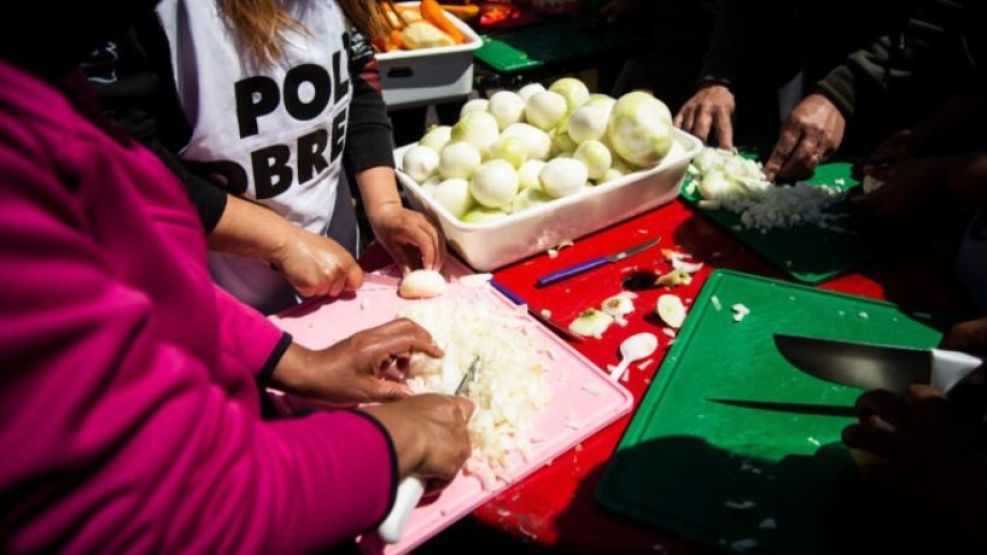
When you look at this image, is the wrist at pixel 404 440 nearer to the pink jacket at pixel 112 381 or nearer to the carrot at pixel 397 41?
the pink jacket at pixel 112 381

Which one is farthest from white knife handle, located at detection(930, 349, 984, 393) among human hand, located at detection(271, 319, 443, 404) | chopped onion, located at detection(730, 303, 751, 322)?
human hand, located at detection(271, 319, 443, 404)

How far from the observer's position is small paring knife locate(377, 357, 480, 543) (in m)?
0.82

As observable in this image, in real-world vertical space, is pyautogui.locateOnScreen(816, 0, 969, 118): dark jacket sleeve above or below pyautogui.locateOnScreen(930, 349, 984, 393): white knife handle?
above

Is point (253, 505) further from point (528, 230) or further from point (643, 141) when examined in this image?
point (643, 141)

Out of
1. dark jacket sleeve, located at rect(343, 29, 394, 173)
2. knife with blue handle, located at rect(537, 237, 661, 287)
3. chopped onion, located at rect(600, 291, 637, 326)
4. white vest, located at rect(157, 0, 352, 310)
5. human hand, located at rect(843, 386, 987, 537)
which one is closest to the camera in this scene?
human hand, located at rect(843, 386, 987, 537)

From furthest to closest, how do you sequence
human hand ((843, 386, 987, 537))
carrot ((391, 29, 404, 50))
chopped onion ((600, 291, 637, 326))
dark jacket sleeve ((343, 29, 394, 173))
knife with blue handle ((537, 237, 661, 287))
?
1. carrot ((391, 29, 404, 50))
2. dark jacket sleeve ((343, 29, 394, 173))
3. knife with blue handle ((537, 237, 661, 287))
4. chopped onion ((600, 291, 637, 326))
5. human hand ((843, 386, 987, 537))

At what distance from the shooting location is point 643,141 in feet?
4.83

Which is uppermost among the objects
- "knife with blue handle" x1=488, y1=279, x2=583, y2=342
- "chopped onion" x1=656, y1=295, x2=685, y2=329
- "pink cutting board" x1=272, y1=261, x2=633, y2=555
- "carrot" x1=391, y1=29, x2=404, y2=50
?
"carrot" x1=391, y1=29, x2=404, y2=50

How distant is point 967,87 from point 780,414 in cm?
123

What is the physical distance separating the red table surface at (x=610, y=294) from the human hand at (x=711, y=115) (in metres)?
0.40

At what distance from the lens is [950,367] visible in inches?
37.3

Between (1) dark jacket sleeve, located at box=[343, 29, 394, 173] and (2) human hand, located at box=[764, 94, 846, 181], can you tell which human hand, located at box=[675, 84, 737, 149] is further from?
(1) dark jacket sleeve, located at box=[343, 29, 394, 173]

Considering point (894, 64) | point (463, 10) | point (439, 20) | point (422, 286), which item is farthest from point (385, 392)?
point (463, 10)

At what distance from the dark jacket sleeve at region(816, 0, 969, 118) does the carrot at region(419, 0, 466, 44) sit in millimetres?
1555
